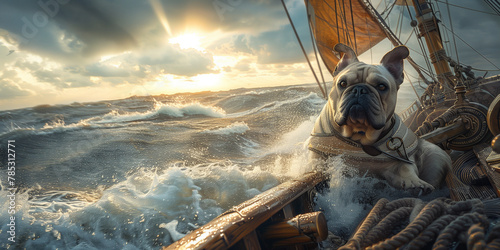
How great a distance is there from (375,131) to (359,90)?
0.45 meters

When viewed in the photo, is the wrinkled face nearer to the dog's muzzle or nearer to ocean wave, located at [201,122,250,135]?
the dog's muzzle

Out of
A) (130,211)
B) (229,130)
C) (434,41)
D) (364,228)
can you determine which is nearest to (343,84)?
(364,228)

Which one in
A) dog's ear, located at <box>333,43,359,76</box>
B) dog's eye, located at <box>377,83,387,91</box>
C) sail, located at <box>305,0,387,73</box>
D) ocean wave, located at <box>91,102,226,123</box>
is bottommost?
dog's eye, located at <box>377,83,387,91</box>

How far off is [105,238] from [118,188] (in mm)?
1039

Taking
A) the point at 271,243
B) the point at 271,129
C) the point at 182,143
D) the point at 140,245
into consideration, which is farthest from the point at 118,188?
the point at 271,129

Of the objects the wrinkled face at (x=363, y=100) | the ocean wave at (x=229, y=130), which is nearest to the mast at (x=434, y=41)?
the ocean wave at (x=229, y=130)

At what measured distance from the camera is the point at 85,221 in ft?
7.34

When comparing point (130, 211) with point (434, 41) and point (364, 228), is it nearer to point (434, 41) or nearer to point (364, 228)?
point (364, 228)

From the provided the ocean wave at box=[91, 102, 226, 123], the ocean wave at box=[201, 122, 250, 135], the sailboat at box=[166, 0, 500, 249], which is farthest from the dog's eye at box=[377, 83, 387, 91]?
the ocean wave at box=[91, 102, 226, 123]

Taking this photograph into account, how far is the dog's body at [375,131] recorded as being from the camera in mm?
2232

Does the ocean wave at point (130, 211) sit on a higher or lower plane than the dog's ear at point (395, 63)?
lower

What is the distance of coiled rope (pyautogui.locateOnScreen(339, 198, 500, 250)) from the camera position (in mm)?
845

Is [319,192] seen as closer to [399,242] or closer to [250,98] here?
[399,242]

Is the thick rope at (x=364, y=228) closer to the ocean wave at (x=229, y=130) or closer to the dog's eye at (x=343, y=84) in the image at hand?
the dog's eye at (x=343, y=84)
